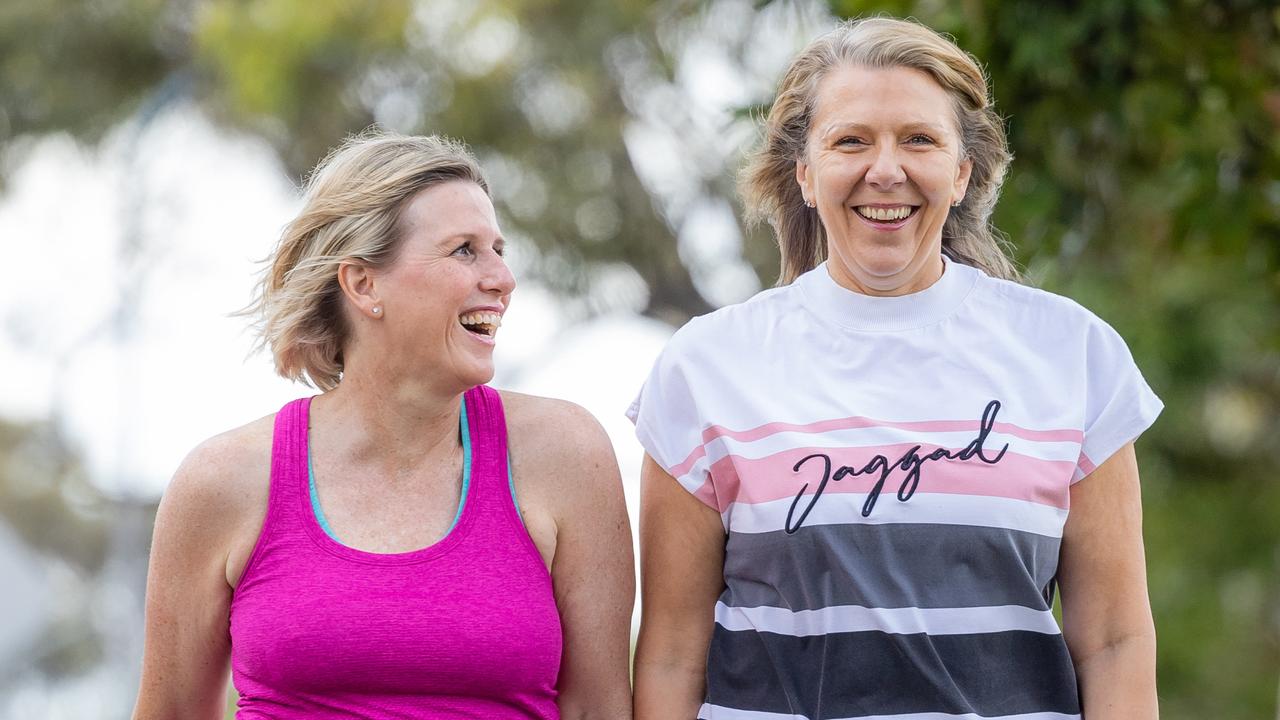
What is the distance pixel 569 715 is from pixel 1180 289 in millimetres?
5265

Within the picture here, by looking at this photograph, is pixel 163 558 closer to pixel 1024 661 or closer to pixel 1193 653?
pixel 1024 661

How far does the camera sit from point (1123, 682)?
255 cm

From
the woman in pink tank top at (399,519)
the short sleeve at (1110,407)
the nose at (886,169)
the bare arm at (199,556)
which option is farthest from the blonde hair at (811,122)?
the bare arm at (199,556)

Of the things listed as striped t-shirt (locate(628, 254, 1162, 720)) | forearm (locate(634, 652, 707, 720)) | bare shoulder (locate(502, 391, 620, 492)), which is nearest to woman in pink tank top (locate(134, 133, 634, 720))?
bare shoulder (locate(502, 391, 620, 492))

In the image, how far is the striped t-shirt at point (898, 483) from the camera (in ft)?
8.20

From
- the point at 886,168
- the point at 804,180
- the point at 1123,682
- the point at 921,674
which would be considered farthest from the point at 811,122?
the point at 1123,682

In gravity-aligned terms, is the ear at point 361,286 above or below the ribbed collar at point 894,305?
above

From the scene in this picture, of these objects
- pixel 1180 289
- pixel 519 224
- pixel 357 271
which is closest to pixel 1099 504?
pixel 357 271

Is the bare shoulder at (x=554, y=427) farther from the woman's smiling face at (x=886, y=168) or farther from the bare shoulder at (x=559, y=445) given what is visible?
the woman's smiling face at (x=886, y=168)

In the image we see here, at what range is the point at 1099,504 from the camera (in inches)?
101

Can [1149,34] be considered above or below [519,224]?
below

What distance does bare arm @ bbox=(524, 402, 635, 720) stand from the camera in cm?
294

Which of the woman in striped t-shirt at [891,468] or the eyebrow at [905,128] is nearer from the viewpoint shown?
the woman in striped t-shirt at [891,468]

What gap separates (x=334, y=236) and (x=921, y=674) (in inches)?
50.5
